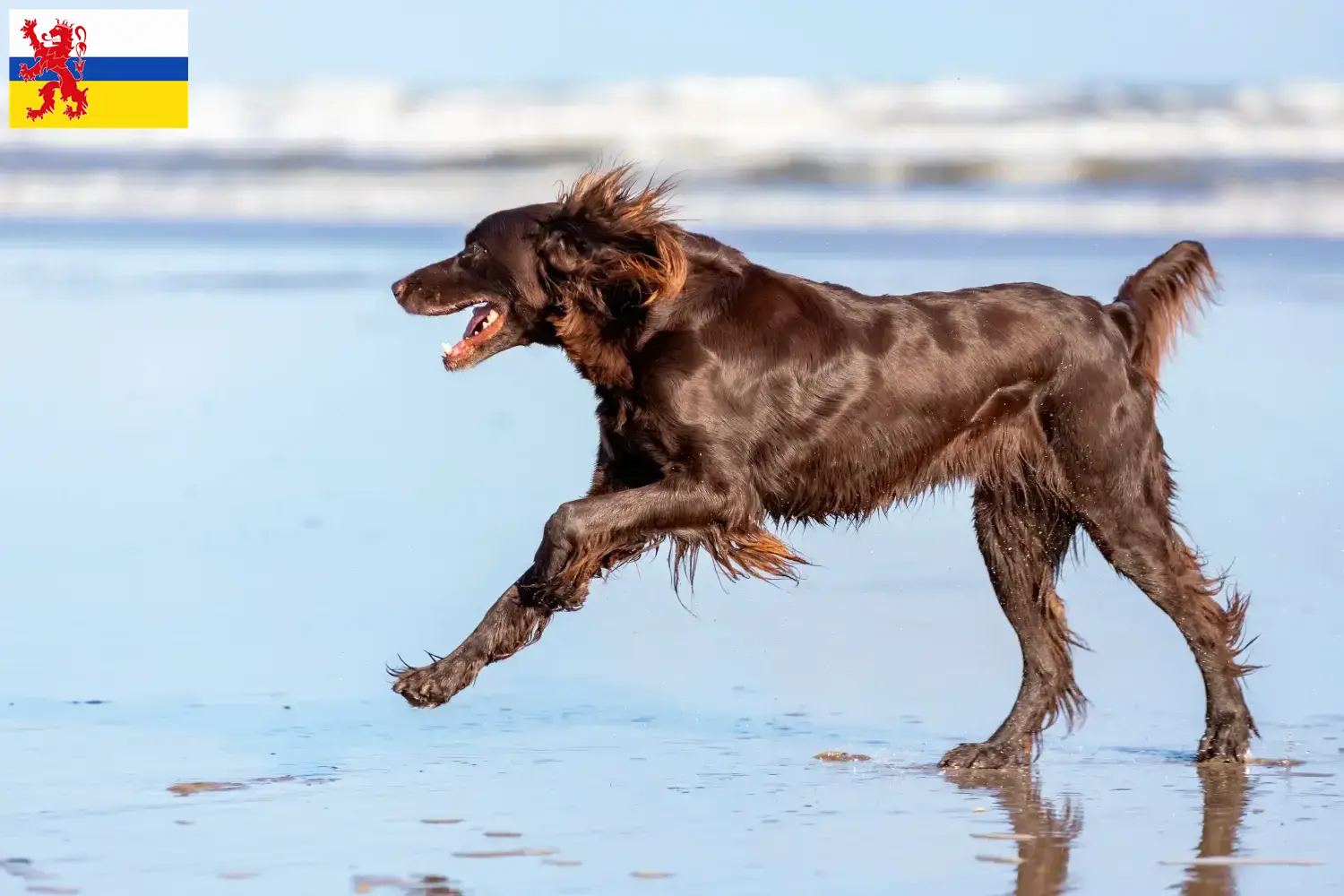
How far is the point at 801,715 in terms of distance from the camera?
21.6 ft

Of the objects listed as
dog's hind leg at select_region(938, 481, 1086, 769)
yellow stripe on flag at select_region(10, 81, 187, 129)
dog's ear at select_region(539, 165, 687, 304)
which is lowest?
dog's hind leg at select_region(938, 481, 1086, 769)

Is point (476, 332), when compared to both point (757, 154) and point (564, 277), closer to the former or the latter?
point (564, 277)

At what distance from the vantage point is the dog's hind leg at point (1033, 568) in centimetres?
665

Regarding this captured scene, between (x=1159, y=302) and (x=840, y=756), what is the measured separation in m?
1.97

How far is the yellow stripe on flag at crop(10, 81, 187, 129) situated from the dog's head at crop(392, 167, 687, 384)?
15.0m

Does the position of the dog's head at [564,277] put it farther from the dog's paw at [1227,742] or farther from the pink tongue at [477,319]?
the dog's paw at [1227,742]

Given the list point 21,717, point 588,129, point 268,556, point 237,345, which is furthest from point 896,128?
point 21,717

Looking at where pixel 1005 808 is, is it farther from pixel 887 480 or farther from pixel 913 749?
pixel 887 480

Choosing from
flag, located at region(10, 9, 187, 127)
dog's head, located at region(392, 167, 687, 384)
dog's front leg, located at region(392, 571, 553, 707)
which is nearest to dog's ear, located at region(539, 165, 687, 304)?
dog's head, located at region(392, 167, 687, 384)

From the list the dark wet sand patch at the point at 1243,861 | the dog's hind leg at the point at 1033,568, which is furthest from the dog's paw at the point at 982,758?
the dark wet sand patch at the point at 1243,861

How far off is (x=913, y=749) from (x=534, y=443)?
476 centimetres

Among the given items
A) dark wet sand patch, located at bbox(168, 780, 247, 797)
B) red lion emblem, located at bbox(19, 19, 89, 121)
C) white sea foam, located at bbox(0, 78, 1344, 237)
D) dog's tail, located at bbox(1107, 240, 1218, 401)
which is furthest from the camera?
white sea foam, located at bbox(0, 78, 1344, 237)

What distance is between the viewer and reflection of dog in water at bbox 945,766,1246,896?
188 inches

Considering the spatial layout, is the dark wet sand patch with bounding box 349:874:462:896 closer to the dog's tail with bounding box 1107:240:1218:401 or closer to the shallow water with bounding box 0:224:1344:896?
the shallow water with bounding box 0:224:1344:896
